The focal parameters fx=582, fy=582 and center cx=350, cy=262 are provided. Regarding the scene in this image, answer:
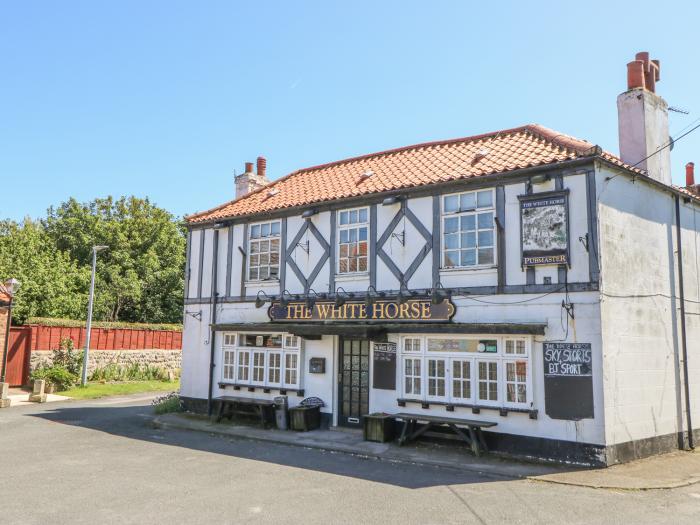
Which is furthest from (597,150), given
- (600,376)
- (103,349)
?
(103,349)

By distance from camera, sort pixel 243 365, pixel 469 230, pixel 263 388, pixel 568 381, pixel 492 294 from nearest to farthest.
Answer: pixel 568 381
pixel 492 294
pixel 469 230
pixel 263 388
pixel 243 365

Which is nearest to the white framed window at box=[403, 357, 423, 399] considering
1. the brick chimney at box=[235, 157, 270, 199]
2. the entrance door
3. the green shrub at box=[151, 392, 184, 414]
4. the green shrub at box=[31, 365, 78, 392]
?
the entrance door

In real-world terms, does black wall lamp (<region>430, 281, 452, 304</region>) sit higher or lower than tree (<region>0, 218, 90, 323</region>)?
lower

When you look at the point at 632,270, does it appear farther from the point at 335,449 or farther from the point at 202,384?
the point at 202,384

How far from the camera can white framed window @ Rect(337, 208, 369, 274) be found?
46.6 feet

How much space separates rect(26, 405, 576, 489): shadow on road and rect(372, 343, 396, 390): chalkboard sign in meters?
2.15

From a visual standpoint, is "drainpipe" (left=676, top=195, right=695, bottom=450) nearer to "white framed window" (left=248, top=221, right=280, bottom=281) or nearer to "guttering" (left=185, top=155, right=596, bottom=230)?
"guttering" (left=185, top=155, right=596, bottom=230)

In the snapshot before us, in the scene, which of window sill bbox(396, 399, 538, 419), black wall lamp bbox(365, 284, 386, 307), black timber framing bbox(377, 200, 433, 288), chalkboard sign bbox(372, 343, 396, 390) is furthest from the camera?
black wall lamp bbox(365, 284, 386, 307)

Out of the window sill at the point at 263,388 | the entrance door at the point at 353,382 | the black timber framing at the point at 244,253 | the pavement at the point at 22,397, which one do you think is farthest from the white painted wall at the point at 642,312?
the pavement at the point at 22,397

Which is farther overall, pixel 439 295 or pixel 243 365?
pixel 243 365

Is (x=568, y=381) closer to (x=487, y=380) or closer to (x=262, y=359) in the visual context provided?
(x=487, y=380)

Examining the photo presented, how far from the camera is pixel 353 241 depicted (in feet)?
47.4

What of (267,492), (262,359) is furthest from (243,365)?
(267,492)

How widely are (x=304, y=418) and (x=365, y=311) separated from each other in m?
3.02
